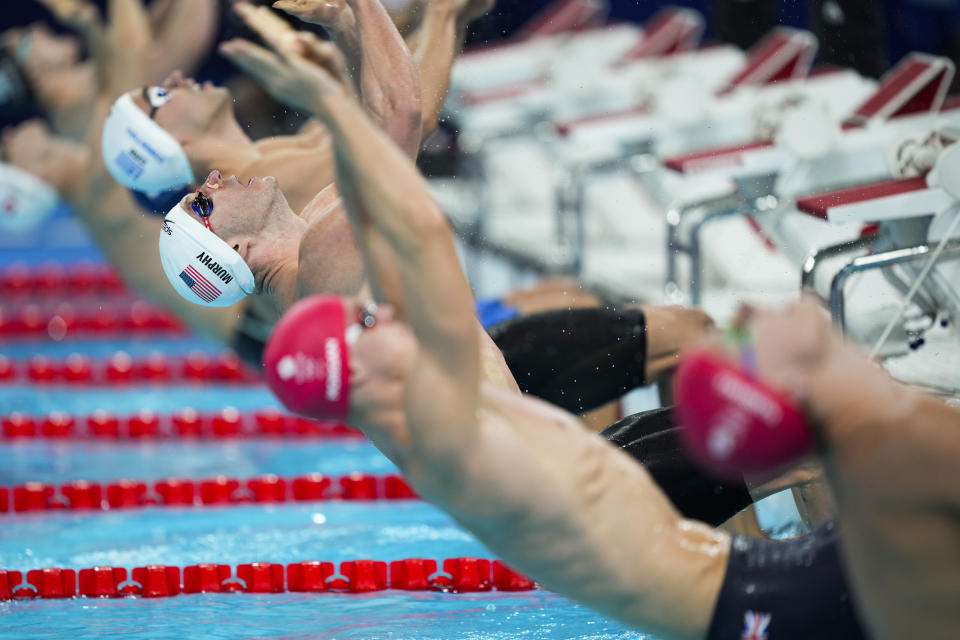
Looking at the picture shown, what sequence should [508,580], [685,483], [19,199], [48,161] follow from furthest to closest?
[48,161]
[19,199]
[508,580]
[685,483]

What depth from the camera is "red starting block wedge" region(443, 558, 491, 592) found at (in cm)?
376

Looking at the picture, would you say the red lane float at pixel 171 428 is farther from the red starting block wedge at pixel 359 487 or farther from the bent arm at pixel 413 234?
the bent arm at pixel 413 234

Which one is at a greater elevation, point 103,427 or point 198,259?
point 198,259

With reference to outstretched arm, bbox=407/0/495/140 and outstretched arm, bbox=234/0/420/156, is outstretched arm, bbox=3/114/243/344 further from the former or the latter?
outstretched arm, bbox=234/0/420/156

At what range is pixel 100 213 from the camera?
6.20 metres

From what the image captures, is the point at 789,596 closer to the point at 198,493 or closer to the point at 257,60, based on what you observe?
the point at 257,60

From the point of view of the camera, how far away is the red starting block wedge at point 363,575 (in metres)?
3.77

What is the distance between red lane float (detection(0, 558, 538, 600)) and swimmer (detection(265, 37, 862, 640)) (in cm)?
127

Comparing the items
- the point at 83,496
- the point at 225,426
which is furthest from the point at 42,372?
the point at 83,496

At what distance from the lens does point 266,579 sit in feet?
12.5

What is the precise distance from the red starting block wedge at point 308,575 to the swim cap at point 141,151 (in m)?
1.25

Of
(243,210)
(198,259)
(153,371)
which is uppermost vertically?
(243,210)

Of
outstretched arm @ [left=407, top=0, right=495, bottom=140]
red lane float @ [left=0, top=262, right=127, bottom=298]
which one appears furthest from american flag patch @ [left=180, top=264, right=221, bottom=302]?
red lane float @ [left=0, top=262, right=127, bottom=298]

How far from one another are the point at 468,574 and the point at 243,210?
1174 millimetres
